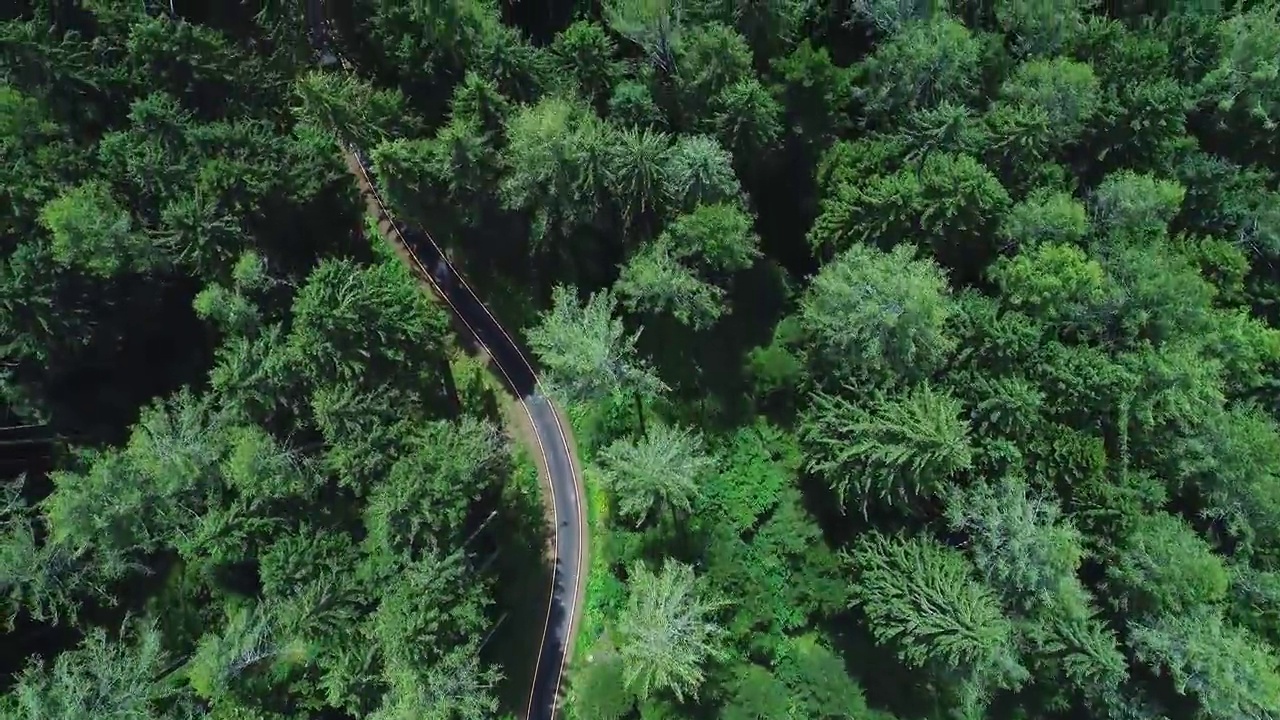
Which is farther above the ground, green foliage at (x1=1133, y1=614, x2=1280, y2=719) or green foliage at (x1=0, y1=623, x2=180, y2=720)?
green foliage at (x1=1133, y1=614, x2=1280, y2=719)

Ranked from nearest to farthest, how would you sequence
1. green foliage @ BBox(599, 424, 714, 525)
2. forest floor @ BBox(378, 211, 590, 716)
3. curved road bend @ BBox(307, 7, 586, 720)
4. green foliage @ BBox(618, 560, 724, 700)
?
green foliage @ BBox(618, 560, 724, 700) < green foliage @ BBox(599, 424, 714, 525) < forest floor @ BBox(378, 211, 590, 716) < curved road bend @ BBox(307, 7, 586, 720)

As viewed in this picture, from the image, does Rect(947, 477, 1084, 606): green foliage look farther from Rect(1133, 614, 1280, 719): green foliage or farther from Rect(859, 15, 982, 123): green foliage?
Rect(859, 15, 982, 123): green foliage

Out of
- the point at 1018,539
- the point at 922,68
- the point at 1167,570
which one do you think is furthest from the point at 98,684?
the point at 1167,570

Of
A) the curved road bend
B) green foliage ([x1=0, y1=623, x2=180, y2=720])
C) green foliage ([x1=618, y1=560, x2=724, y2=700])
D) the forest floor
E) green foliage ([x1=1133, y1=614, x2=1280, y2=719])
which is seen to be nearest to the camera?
green foliage ([x1=1133, y1=614, x2=1280, y2=719])

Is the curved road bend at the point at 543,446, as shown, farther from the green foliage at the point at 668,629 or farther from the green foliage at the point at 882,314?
the green foliage at the point at 882,314

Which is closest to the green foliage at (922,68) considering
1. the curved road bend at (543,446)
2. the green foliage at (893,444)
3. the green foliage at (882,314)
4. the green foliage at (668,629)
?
the green foliage at (882,314)

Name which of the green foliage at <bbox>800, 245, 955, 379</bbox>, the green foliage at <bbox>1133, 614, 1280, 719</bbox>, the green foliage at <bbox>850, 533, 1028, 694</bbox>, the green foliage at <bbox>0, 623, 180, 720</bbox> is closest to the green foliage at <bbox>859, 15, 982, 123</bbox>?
the green foliage at <bbox>800, 245, 955, 379</bbox>

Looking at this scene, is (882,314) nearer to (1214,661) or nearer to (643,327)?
(643,327)
